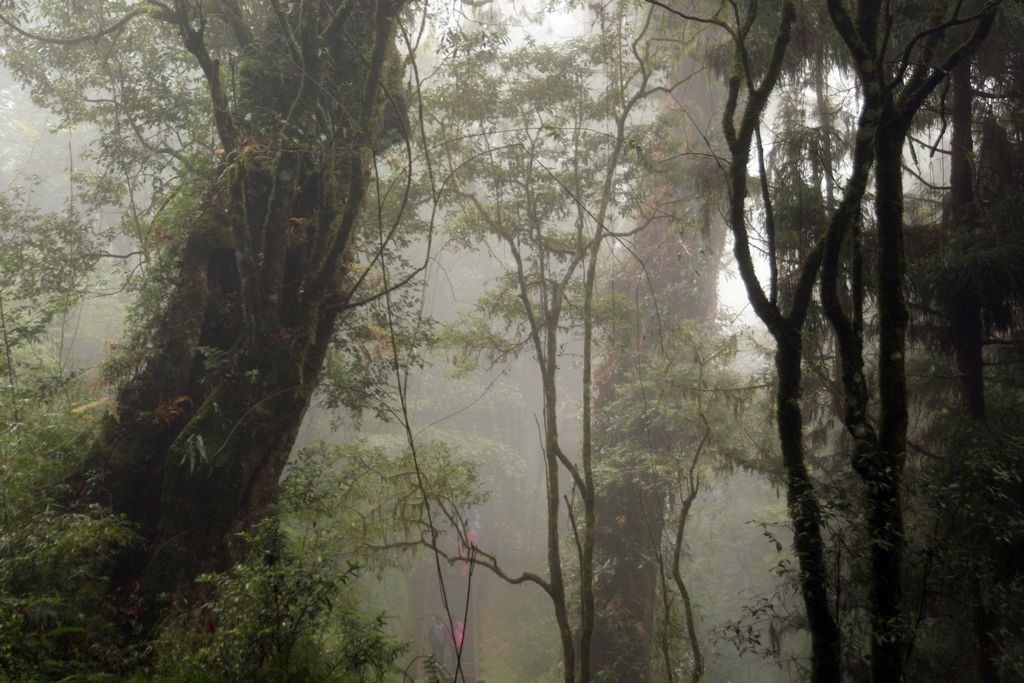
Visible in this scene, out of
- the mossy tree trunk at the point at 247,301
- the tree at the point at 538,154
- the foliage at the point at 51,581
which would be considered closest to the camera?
the foliage at the point at 51,581

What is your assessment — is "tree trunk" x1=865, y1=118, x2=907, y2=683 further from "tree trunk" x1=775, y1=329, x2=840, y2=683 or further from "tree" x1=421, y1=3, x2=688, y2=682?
"tree" x1=421, y1=3, x2=688, y2=682

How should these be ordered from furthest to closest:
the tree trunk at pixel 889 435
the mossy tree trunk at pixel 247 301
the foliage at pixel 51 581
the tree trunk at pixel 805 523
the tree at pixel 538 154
Result: the tree at pixel 538 154 < the mossy tree trunk at pixel 247 301 < the foliage at pixel 51 581 < the tree trunk at pixel 805 523 < the tree trunk at pixel 889 435

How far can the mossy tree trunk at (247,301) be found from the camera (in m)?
4.38

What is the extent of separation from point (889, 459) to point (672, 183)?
630 centimetres

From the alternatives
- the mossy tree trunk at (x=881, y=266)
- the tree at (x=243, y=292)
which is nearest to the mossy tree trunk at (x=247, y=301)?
the tree at (x=243, y=292)

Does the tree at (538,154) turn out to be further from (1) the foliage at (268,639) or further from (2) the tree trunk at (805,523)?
(1) the foliage at (268,639)

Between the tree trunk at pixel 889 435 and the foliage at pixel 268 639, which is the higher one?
the tree trunk at pixel 889 435

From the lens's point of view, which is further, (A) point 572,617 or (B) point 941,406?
(A) point 572,617

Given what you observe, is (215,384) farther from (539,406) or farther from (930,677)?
(539,406)

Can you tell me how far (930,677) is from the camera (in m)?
5.60

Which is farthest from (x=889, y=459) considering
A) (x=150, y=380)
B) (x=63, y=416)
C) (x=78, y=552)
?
(x=63, y=416)

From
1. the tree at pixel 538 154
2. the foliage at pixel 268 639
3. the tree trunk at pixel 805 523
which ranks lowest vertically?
the foliage at pixel 268 639

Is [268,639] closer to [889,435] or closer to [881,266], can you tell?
[889,435]

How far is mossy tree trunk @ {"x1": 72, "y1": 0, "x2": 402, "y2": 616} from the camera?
4.38 meters
